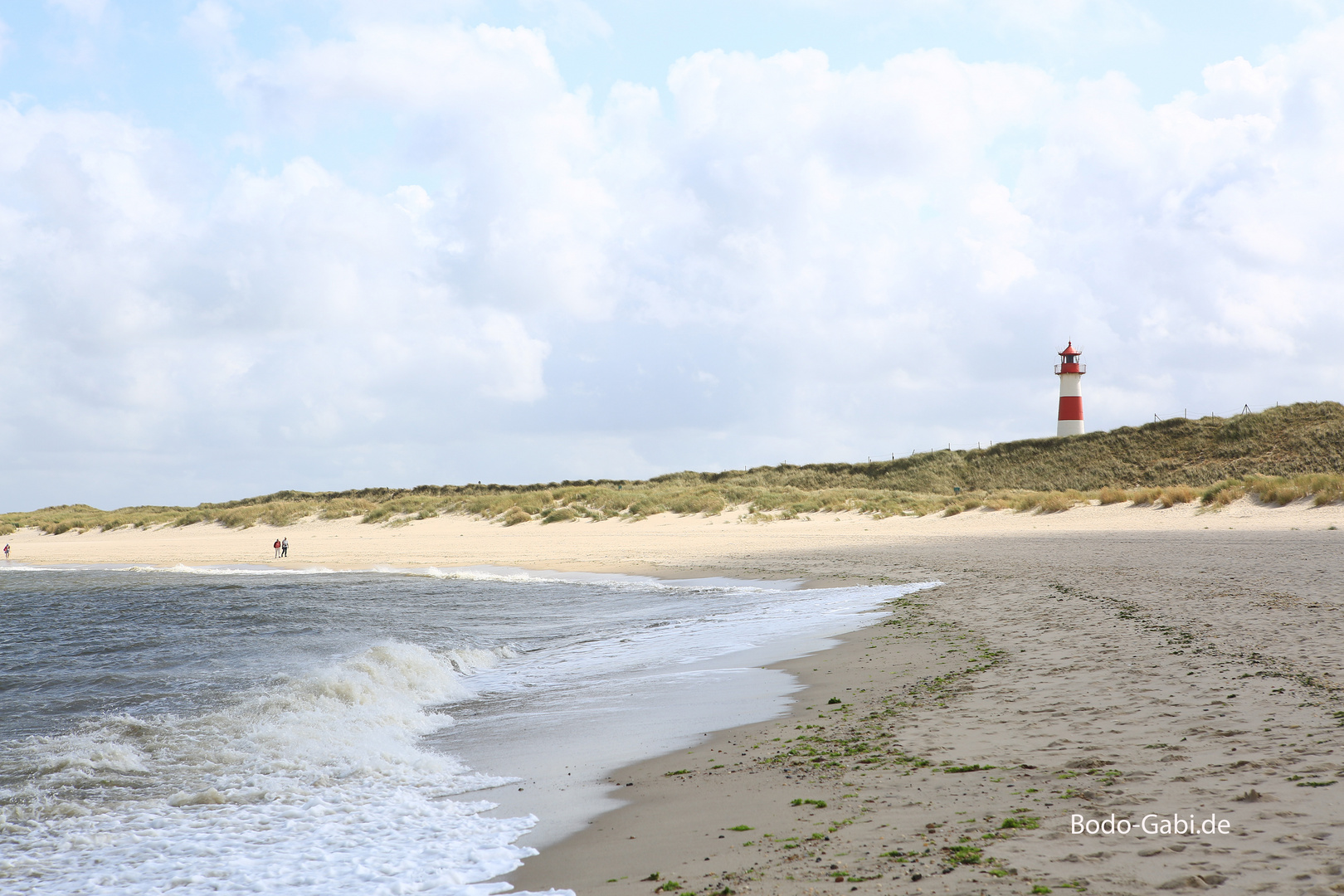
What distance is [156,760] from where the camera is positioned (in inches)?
264

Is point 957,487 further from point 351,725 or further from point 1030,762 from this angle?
point 1030,762

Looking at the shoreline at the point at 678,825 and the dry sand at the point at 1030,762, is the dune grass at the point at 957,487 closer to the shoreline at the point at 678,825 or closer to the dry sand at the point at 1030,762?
A: the dry sand at the point at 1030,762

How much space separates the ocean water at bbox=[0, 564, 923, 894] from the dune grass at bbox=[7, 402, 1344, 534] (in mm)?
18820

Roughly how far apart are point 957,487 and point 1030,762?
166ft

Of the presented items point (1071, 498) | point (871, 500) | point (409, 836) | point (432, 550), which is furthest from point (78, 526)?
point (409, 836)

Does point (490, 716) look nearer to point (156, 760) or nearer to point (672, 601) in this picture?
point (156, 760)

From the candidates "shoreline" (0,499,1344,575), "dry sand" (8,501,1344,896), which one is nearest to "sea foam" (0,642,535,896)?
"dry sand" (8,501,1344,896)

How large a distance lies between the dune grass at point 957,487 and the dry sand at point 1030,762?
64.4 ft

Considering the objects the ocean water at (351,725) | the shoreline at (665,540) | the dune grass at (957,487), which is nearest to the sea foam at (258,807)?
the ocean water at (351,725)

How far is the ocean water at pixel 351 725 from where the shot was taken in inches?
180

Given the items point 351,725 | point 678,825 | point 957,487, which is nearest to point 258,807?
point 351,725

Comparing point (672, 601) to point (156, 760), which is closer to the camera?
point (156, 760)

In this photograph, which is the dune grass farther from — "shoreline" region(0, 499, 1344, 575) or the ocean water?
the ocean water

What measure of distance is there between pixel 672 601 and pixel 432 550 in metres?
15.9
